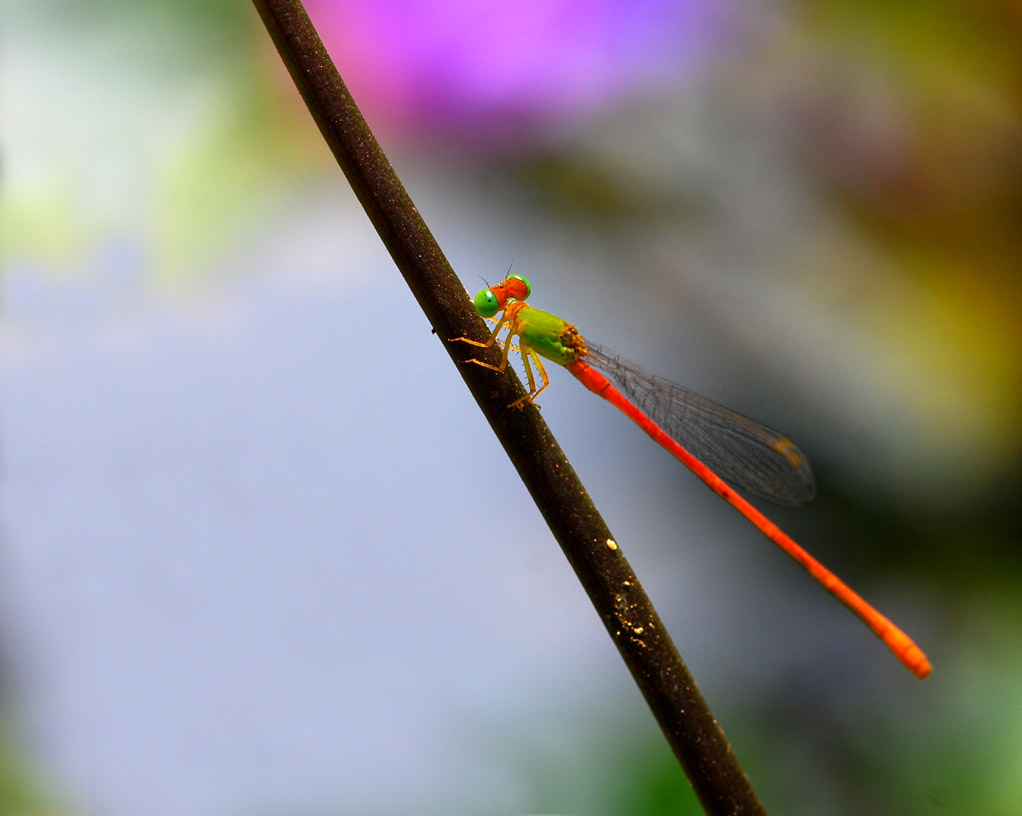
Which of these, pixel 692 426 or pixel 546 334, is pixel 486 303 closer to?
pixel 546 334

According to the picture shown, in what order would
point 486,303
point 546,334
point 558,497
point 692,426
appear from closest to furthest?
point 558,497, point 486,303, point 546,334, point 692,426

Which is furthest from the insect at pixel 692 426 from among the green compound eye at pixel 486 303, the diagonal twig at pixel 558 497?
the diagonal twig at pixel 558 497

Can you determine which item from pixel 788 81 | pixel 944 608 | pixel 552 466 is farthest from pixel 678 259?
pixel 552 466

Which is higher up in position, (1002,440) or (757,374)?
(757,374)

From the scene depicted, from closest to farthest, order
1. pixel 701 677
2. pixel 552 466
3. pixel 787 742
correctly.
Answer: pixel 552 466 → pixel 787 742 → pixel 701 677

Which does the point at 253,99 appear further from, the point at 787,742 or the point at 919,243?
the point at 787,742

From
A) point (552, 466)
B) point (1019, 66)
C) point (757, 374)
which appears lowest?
point (552, 466)

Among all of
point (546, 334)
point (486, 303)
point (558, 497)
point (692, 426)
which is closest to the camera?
point (558, 497)

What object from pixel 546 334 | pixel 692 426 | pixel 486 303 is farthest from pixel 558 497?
pixel 692 426

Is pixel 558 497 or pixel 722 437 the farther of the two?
pixel 722 437
